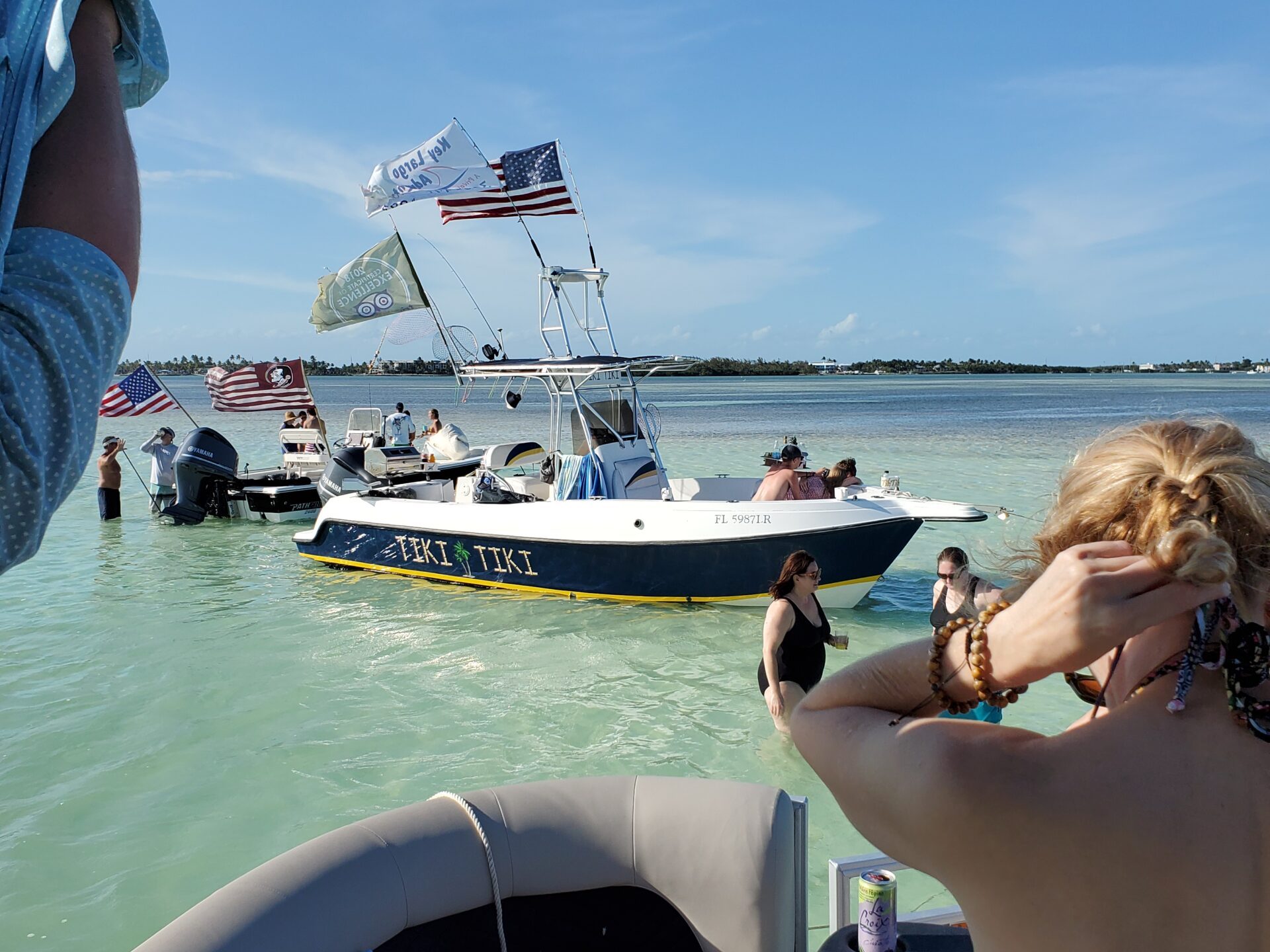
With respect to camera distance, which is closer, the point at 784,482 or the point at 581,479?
the point at 784,482

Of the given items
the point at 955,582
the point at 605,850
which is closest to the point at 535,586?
the point at 955,582

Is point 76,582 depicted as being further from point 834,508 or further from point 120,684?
point 834,508

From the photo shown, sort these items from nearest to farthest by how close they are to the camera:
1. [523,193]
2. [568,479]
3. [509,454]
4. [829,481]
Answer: [568,479] → [829,481] → [523,193] → [509,454]

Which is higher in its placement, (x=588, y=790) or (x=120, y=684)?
(x=588, y=790)

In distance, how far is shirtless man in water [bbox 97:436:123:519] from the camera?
638 inches

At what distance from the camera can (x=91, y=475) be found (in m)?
24.0

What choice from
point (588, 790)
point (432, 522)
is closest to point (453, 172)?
point (432, 522)

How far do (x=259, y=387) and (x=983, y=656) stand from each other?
18.1 m

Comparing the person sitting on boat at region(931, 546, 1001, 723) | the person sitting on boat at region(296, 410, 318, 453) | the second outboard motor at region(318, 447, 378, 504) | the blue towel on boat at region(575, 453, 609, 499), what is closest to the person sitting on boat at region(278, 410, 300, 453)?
the person sitting on boat at region(296, 410, 318, 453)

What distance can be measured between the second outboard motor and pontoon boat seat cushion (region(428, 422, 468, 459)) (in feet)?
14.0

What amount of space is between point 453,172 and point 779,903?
9819 mm

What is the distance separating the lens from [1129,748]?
111 cm

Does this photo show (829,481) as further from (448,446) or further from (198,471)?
(198,471)

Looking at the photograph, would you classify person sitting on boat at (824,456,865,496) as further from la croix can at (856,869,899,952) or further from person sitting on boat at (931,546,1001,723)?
la croix can at (856,869,899,952)
